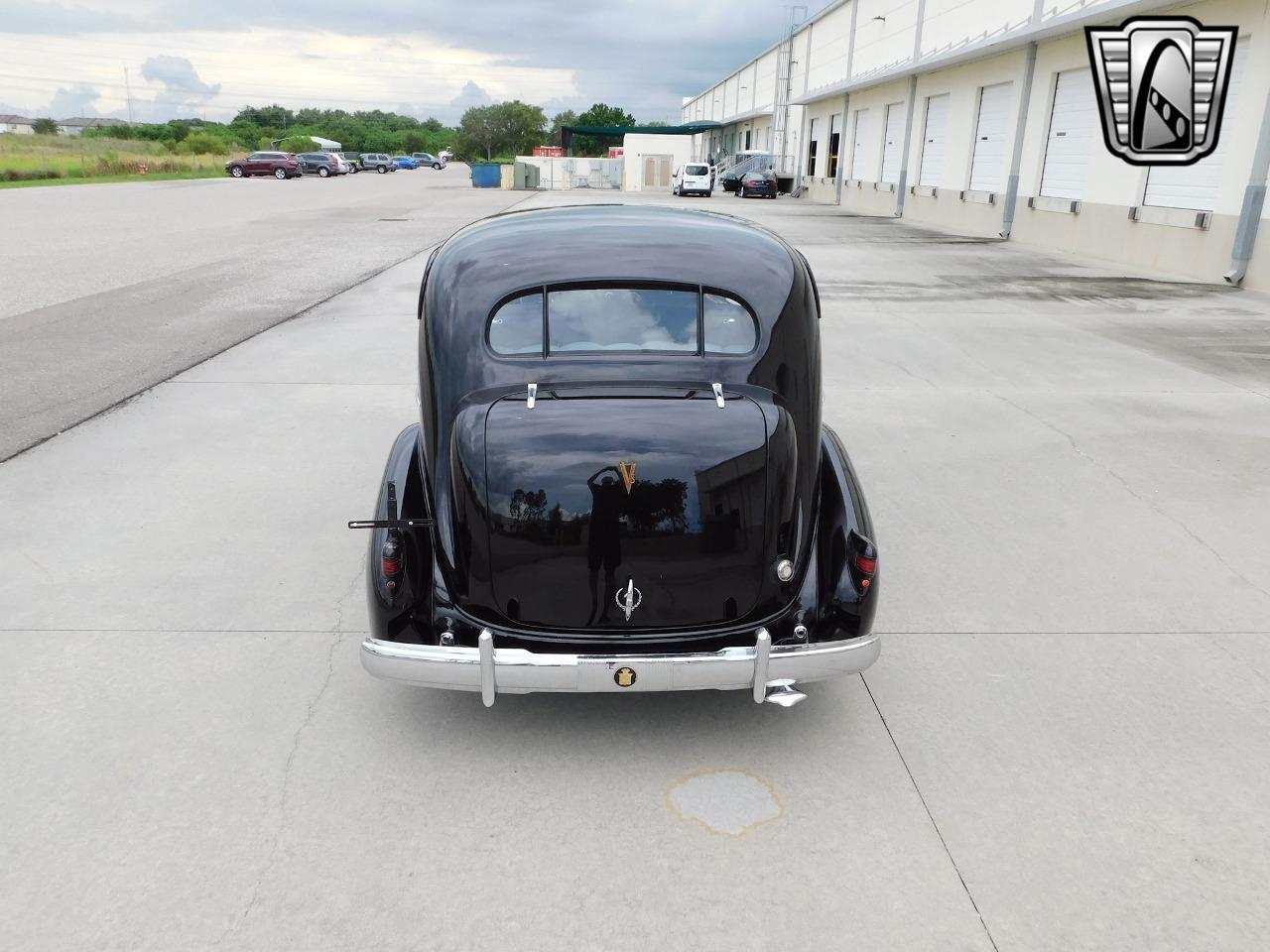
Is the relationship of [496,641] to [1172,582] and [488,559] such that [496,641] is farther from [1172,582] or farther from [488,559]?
[1172,582]

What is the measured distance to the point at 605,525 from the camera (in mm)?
3090

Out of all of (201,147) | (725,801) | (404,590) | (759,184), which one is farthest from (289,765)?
(201,147)

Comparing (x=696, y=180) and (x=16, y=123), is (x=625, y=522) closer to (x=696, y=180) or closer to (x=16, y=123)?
(x=696, y=180)

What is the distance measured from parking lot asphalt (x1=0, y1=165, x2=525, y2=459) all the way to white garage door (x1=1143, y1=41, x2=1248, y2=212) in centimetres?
1372

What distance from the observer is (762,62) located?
57.1 metres

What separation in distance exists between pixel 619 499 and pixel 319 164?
62867 millimetres

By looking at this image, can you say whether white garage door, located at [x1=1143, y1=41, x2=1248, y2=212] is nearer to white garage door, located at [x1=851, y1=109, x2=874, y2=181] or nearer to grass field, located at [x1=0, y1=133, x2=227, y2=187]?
white garage door, located at [x1=851, y1=109, x2=874, y2=181]

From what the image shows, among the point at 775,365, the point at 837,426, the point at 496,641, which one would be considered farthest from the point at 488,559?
the point at 837,426

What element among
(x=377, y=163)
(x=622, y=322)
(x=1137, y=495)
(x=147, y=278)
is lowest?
(x=1137, y=495)

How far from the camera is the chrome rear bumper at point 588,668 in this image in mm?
3084

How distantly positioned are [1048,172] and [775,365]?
1984 cm

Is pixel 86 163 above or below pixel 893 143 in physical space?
below

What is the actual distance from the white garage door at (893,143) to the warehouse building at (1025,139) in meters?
0.09

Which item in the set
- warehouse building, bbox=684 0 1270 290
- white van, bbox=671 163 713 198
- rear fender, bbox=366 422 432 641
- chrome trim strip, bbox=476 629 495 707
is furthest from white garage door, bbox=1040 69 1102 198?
white van, bbox=671 163 713 198
